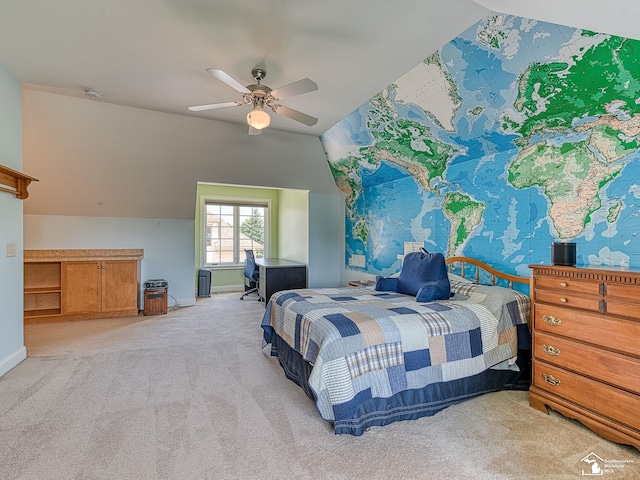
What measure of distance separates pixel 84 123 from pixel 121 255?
80.6 inches

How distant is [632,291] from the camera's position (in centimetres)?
188

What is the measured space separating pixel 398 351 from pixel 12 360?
3.54 m

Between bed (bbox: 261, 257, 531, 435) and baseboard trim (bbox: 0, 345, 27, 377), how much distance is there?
2.43 m

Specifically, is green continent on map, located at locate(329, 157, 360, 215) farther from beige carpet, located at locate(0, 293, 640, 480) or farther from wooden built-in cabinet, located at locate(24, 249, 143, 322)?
wooden built-in cabinet, located at locate(24, 249, 143, 322)

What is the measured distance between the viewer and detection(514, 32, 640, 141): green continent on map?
2.09 m

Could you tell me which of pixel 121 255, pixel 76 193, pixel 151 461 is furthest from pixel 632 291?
pixel 76 193

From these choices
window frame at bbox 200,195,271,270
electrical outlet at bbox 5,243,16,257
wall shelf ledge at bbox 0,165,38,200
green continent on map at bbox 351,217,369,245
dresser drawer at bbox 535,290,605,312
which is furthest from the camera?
window frame at bbox 200,195,271,270

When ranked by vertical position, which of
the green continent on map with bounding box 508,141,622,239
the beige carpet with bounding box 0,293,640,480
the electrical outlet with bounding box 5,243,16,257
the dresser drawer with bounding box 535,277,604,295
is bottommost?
the beige carpet with bounding box 0,293,640,480

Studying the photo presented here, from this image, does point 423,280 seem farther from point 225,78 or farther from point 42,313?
point 42,313

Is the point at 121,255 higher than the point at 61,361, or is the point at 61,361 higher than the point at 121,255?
the point at 121,255

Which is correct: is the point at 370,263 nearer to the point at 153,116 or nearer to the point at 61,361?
the point at 153,116

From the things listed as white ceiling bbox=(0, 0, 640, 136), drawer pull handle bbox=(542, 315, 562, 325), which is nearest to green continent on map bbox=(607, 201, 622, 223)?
drawer pull handle bbox=(542, 315, 562, 325)

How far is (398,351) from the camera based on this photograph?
2223mm

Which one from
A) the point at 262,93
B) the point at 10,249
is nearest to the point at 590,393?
the point at 262,93
